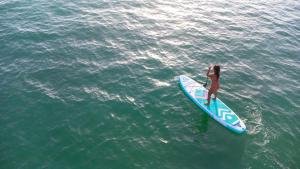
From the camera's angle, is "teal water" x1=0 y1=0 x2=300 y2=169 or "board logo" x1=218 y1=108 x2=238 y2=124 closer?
"teal water" x1=0 y1=0 x2=300 y2=169

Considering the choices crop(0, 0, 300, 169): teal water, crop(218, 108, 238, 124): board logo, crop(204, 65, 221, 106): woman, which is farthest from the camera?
crop(218, 108, 238, 124): board logo

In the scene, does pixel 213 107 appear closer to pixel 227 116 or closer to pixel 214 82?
pixel 227 116

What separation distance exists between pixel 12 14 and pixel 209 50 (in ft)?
76.1

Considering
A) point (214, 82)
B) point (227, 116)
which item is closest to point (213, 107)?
point (227, 116)

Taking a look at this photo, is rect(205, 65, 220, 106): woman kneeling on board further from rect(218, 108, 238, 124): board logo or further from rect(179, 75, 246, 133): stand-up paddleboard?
rect(218, 108, 238, 124): board logo

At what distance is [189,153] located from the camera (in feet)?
58.0

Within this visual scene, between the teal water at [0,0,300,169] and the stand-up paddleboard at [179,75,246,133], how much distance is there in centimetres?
66

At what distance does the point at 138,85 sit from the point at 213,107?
6485 mm

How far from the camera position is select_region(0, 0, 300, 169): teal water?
17.6 meters

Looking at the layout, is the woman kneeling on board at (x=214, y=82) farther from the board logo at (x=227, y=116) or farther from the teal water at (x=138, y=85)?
the teal water at (x=138, y=85)

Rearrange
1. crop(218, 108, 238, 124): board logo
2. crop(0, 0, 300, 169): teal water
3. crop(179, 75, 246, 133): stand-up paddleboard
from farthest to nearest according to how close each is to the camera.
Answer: crop(218, 108, 238, 124): board logo
crop(179, 75, 246, 133): stand-up paddleboard
crop(0, 0, 300, 169): teal water

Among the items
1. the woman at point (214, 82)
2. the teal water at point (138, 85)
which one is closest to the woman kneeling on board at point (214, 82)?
the woman at point (214, 82)

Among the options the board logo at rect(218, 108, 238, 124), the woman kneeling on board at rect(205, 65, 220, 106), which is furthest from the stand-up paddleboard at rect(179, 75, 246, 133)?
the woman kneeling on board at rect(205, 65, 220, 106)

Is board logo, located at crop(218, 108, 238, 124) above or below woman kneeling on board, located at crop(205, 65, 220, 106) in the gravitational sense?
below
